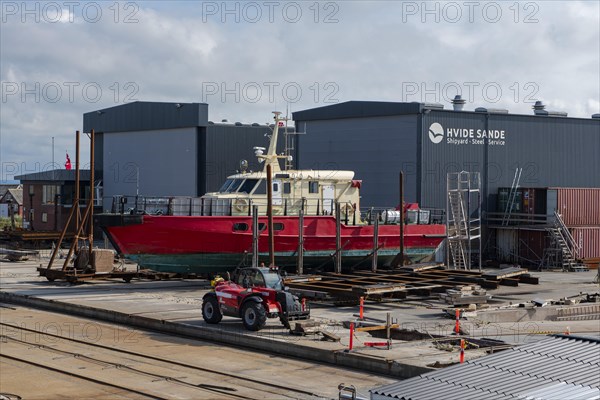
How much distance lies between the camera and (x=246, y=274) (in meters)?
22.8

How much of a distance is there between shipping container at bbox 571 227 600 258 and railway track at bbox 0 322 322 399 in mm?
27759

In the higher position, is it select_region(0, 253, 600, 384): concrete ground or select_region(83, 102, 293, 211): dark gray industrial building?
select_region(83, 102, 293, 211): dark gray industrial building

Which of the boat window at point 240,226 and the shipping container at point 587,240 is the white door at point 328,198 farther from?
the shipping container at point 587,240

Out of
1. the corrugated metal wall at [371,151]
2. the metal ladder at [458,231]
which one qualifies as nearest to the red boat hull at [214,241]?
the metal ladder at [458,231]

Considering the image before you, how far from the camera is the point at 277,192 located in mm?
34219

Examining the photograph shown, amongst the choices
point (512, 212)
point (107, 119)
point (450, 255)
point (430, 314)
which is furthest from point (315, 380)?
point (107, 119)

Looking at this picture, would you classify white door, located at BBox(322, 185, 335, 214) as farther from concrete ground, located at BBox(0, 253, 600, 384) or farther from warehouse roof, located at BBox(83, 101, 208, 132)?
warehouse roof, located at BBox(83, 101, 208, 132)

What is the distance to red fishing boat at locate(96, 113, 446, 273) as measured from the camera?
31.1m

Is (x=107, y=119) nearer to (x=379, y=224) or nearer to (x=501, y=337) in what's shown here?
(x=379, y=224)

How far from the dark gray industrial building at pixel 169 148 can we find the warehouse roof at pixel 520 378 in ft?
142

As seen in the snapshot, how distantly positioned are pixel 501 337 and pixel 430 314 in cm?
439

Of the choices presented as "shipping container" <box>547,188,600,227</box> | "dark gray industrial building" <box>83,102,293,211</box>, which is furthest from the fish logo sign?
"dark gray industrial building" <box>83,102,293,211</box>

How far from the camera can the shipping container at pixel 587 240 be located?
42688 mm

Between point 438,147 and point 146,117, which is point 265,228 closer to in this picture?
point 438,147
